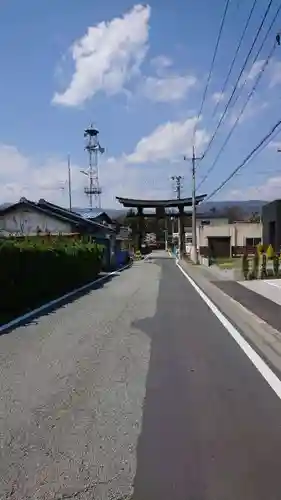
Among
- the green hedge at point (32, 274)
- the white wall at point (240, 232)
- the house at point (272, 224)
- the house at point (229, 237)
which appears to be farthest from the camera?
the white wall at point (240, 232)

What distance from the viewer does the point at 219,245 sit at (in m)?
86.1

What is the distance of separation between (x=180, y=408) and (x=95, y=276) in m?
28.7

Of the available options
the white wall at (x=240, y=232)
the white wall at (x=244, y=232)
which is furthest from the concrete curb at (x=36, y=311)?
the white wall at (x=244, y=232)

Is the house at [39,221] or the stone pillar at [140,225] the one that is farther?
the stone pillar at [140,225]

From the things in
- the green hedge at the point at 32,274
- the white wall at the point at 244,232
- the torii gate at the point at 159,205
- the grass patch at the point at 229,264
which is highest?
the torii gate at the point at 159,205

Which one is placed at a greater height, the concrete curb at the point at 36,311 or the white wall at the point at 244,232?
the white wall at the point at 244,232

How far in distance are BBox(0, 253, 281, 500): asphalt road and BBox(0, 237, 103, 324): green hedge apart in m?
3.73

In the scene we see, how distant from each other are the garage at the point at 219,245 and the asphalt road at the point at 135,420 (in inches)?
2907

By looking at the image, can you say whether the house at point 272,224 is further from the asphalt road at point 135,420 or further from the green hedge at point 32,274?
the asphalt road at point 135,420

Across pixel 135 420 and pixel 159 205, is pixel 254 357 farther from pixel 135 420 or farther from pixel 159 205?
pixel 159 205

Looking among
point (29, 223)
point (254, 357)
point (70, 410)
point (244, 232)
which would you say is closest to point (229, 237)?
point (244, 232)

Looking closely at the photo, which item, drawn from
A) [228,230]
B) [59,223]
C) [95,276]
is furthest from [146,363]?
[228,230]

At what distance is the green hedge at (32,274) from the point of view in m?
14.9

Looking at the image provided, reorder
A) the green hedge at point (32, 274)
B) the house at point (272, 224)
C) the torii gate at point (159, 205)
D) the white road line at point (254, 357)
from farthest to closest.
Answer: the torii gate at point (159, 205) → the house at point (272, 224) → the green hedge at point (32, 274) → the white road line at point (254, 357)
